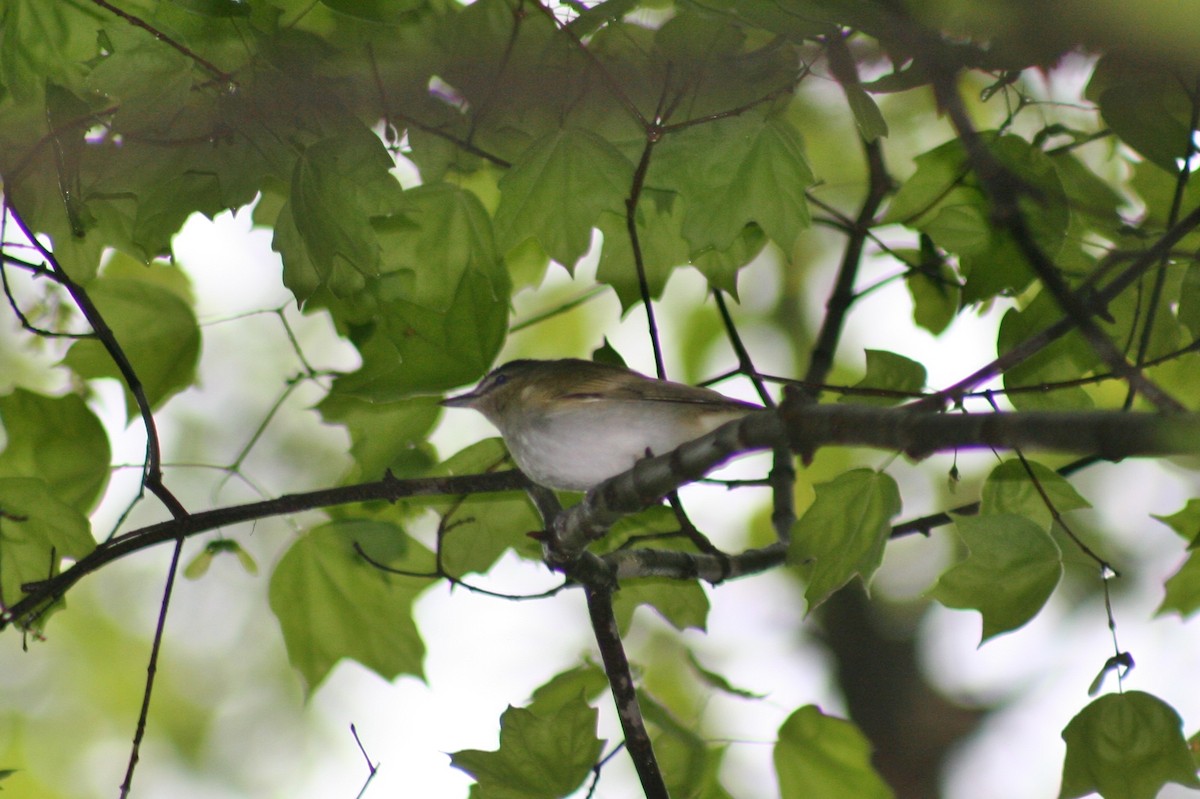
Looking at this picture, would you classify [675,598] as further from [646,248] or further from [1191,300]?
[1191,300]

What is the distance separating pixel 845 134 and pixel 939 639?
3.40 metres

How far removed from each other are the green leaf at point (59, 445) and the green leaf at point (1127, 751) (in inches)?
113

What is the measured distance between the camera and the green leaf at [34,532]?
9.42ft

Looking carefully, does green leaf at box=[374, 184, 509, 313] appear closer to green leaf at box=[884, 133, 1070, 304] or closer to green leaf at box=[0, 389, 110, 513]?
green leaf at box=[0, 389, 110, 513]

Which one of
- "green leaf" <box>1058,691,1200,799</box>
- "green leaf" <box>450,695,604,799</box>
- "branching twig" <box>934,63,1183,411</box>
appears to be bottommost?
"green leaf" <box>1058,691,1200,799</box>

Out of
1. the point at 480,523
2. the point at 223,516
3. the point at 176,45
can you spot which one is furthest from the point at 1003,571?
the point at 176,45

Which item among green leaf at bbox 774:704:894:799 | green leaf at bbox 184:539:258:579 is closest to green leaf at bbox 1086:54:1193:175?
green leaf at bbox 774:704:894:799

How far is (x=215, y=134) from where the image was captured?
104 inches

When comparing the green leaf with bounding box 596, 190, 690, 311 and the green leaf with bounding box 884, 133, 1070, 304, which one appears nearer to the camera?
the green leaf with bounding box 884, 133, 1070, 304

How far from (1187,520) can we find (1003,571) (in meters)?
0.78

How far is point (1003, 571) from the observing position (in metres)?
2.63

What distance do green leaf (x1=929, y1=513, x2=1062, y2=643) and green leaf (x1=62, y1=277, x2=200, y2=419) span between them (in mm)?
2466

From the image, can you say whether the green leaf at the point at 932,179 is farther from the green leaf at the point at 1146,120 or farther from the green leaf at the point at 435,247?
the green leaf at the point at 435,247

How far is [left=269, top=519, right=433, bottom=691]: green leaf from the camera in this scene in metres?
3.41
